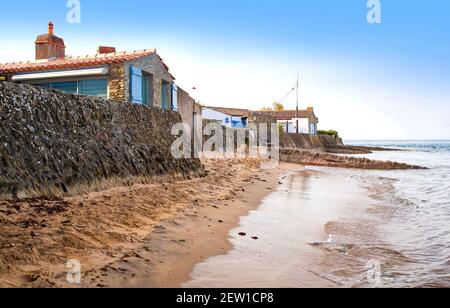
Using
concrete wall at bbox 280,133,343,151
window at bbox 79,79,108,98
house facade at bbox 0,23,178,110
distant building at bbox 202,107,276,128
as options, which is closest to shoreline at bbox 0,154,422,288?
house facade at bbox 0,23,178,110

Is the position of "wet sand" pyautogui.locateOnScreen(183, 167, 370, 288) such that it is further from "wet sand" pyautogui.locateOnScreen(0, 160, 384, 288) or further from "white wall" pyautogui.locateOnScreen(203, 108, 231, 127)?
"white wall" pyautogui.locateOnScreen(203, 108, 231, 127)

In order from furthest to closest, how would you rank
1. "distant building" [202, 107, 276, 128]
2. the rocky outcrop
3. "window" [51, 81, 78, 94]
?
"distant building" [202, 107, 276, 128] → the rocky outcrop → "window" [51, 81, 78, 94]

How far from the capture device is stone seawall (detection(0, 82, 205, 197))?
240 inches

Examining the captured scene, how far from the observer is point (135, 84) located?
16.9m

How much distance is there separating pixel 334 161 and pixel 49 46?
2210 cm

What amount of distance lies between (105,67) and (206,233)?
495 inches

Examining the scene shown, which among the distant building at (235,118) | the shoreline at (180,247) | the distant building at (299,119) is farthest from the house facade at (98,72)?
the distant building at (299,119)

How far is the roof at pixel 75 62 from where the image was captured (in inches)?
653

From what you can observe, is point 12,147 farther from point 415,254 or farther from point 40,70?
point 40,70

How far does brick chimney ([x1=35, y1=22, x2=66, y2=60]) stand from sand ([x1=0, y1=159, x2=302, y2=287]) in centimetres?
1502

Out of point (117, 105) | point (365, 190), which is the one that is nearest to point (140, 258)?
point (117, 105)

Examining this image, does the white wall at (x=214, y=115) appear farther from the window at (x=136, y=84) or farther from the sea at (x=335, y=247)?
the sea at (x=335, y=247)

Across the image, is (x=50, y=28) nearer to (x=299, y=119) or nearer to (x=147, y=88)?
(x=147, y=88)

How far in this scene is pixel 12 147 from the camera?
602 cm
